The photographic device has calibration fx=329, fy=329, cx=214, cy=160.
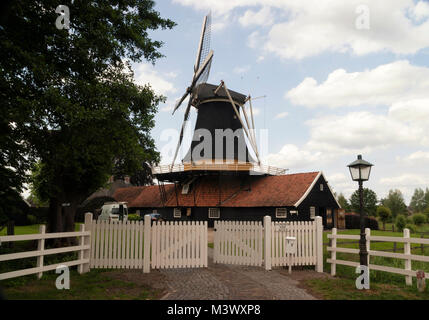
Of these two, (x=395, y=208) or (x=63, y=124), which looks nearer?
(x=63, y=124)

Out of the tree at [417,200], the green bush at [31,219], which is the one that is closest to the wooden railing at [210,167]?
the green bush at [31,219]

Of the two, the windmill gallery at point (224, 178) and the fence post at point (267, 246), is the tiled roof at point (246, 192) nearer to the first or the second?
the windmill gallery at point (224, 178)

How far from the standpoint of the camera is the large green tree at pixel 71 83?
881 cm

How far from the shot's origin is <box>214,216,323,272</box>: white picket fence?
10.4 m

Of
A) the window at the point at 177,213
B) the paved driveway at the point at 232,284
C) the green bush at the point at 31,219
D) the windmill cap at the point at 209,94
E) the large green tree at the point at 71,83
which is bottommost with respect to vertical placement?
the green bush at the point at 31,219

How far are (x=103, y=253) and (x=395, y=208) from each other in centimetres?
5925

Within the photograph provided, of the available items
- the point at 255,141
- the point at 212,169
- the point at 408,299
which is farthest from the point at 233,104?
the point at 408,299

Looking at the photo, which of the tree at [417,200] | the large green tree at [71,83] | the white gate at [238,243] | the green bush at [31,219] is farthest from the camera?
the tree at [417,200]

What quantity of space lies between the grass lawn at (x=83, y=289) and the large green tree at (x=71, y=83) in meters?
3.64

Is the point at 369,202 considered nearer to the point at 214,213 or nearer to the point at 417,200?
the point at 214,213

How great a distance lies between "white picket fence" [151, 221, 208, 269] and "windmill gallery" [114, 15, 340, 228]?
16.8m

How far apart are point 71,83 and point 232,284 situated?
7.60 m

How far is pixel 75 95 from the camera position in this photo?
1040 cm
